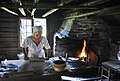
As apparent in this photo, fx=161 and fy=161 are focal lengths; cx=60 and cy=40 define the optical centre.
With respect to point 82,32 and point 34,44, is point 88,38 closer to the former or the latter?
point 82,32

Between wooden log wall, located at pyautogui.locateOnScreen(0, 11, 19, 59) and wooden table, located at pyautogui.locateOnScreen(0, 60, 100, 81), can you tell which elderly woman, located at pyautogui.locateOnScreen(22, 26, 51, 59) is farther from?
wooden log wall, located at pyautogui.locateOnScreen(0, 11, 19, 59)

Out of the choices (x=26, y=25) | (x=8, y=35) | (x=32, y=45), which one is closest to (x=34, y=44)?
(x=32, y=45)

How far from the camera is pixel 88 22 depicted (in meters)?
4.52

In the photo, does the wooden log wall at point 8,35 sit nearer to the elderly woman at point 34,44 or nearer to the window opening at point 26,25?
the window opening at point 26,25

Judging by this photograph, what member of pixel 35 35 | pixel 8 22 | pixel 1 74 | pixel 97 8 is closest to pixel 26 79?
pixel 1 74

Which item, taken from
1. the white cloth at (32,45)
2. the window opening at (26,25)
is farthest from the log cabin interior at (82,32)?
the white cloth at (32,45)

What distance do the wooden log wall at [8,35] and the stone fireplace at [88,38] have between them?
2.12 meters

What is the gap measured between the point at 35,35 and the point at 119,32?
2.10 m

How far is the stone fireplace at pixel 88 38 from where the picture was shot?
437 centimetres

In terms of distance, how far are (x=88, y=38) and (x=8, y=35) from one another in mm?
3474

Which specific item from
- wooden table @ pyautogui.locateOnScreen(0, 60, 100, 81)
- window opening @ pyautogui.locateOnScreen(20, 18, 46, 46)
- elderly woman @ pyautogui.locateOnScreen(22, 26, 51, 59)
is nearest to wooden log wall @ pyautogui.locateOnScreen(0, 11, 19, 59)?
window opening @ pyautogui.locateOnScreen(20, 18, 46, 46)

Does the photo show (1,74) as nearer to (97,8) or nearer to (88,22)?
(97,8)

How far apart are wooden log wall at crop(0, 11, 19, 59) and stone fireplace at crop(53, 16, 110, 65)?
2.12 m

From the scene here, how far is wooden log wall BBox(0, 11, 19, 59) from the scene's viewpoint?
641 cm
